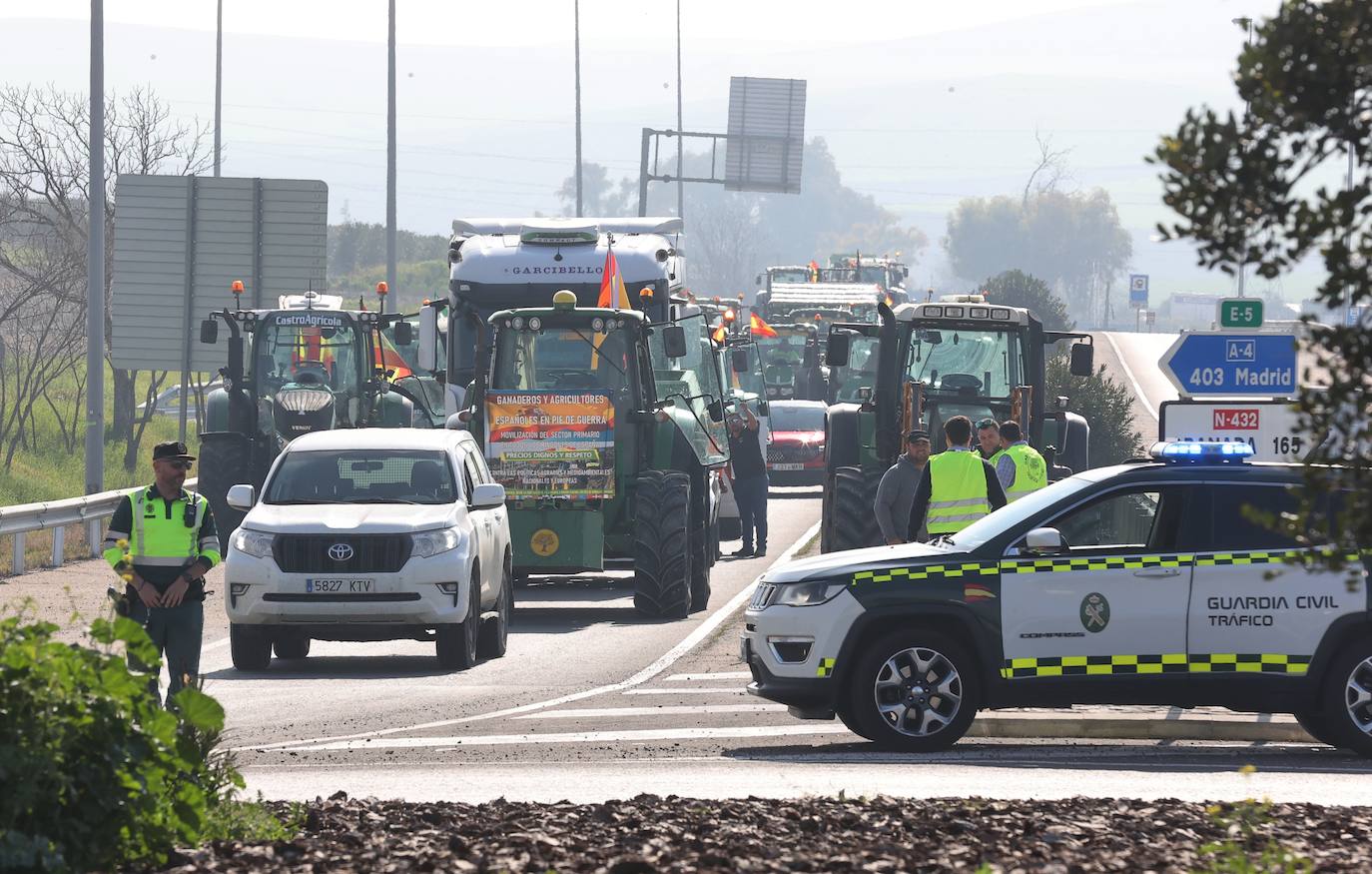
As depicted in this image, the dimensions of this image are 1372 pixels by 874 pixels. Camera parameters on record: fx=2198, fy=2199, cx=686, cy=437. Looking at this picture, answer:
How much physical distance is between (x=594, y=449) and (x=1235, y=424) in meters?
6.87

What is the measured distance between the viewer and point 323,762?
11.3m

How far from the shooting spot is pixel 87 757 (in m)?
6.70

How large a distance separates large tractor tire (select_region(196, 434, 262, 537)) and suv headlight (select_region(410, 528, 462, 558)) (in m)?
10.5

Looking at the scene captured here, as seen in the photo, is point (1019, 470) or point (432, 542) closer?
point (432, 542)

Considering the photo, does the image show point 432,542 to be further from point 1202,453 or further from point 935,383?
point 935,383

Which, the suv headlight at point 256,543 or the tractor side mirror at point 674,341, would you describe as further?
the tractor side mirror at point 674,341

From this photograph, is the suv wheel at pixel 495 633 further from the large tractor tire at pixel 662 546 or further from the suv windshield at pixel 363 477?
the large tractor tire at pixel 662 546

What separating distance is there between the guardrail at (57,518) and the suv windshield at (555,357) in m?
5.91

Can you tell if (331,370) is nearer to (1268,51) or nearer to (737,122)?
(1268,51)

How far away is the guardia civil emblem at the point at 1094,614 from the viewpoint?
11.8 metres

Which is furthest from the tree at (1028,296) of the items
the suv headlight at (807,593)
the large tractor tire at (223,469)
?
the suv headlight at (807,593)

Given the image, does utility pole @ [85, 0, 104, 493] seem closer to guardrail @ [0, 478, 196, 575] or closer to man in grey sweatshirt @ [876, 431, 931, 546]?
guardrail @ [0, 478, 196, 575]

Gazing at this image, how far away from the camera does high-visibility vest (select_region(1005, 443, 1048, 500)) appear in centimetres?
1638

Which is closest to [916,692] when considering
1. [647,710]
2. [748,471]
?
[647,710]
